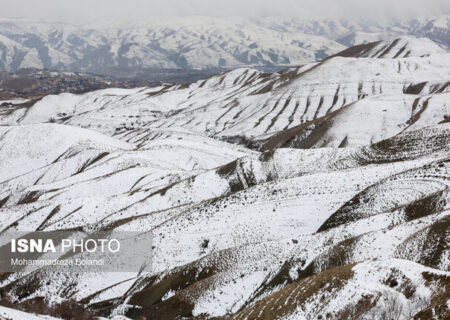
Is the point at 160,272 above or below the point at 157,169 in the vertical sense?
above

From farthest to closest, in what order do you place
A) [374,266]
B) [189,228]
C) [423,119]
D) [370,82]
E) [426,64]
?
[426,64]
[370,82]
[423,119]
[189,228]
[374,266]

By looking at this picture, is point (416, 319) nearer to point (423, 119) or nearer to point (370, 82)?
point (423, 119)

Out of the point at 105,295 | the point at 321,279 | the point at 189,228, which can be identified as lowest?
the point at 105,295

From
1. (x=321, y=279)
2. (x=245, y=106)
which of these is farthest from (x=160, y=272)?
(x=245, y=106)

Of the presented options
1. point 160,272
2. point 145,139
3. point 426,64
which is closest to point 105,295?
point 160,272

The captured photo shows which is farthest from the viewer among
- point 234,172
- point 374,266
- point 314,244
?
point 234,172

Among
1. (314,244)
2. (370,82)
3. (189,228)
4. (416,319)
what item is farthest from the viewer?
(370,82)

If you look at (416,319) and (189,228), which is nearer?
(416,319)

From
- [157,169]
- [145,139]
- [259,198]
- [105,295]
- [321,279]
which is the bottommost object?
→ [145,139]

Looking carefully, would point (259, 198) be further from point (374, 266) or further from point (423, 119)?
point (423, 119)
